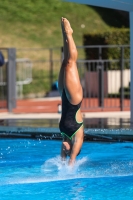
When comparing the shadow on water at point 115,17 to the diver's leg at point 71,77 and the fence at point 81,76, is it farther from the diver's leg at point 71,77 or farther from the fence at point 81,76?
the diver's leg at point 71,77

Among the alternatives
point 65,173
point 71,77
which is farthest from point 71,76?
point 65,173

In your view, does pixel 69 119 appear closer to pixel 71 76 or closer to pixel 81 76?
pixel 71 76

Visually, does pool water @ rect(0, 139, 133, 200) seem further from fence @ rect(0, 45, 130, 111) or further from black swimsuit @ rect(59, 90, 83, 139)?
fence @ rect(0, 45, 130, 111)

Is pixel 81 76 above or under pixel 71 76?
under

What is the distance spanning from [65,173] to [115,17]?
25.8 metres

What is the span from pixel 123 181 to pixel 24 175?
1.38m

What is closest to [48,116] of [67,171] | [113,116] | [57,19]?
[113,116]

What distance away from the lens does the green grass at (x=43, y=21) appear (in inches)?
1176

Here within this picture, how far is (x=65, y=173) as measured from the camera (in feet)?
28.7

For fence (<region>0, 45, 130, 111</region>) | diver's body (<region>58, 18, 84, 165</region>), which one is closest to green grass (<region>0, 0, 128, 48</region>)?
fence (<region>0, 45, 130, 111</region>)

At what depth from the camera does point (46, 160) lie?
33.2 feet

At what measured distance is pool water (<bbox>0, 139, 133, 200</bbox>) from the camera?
7641 millimetres

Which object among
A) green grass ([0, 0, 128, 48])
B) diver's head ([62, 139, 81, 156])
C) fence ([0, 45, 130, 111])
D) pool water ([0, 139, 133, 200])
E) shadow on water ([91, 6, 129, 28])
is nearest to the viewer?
pool water ([0, 139, 133, 200])

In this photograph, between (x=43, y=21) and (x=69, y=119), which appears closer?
(x=69, y=119)
